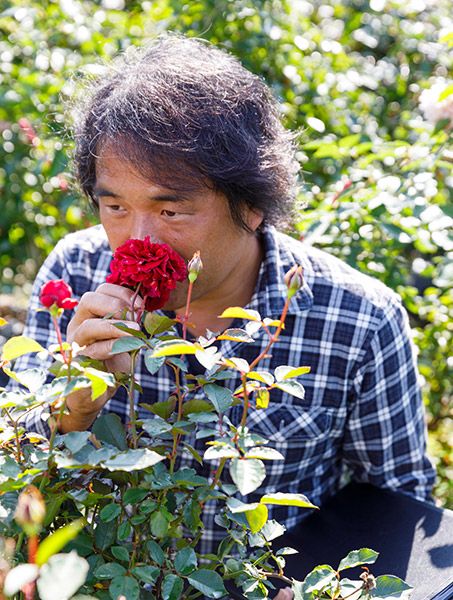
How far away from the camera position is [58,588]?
56 cm

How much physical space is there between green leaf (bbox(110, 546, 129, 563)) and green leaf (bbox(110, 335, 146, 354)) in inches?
9.2

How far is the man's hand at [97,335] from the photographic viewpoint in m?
1.20

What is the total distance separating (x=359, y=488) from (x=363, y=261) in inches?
24.6

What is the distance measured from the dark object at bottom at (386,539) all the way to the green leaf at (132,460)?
63 cm

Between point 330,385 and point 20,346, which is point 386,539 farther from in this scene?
point 20,346

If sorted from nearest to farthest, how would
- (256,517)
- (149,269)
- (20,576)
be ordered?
(20,576), (256,517), (149,269)

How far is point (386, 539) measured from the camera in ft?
4.69

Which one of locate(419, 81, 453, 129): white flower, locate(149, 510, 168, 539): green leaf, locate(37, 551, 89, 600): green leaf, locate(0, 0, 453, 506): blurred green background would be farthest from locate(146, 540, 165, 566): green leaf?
locate(419, 81, 453, 129): white flower

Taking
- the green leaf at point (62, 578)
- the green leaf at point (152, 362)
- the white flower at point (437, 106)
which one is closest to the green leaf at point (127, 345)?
the green leaf at point (152, 362)

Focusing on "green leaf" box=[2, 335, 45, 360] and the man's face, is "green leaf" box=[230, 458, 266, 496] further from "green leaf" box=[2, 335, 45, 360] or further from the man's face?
the man's face

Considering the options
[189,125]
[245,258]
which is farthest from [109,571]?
[245,258]

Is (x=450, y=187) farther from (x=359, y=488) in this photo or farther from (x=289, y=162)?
(x=359, y=488)

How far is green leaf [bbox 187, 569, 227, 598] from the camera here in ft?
2.95

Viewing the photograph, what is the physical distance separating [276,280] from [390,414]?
41 cm
